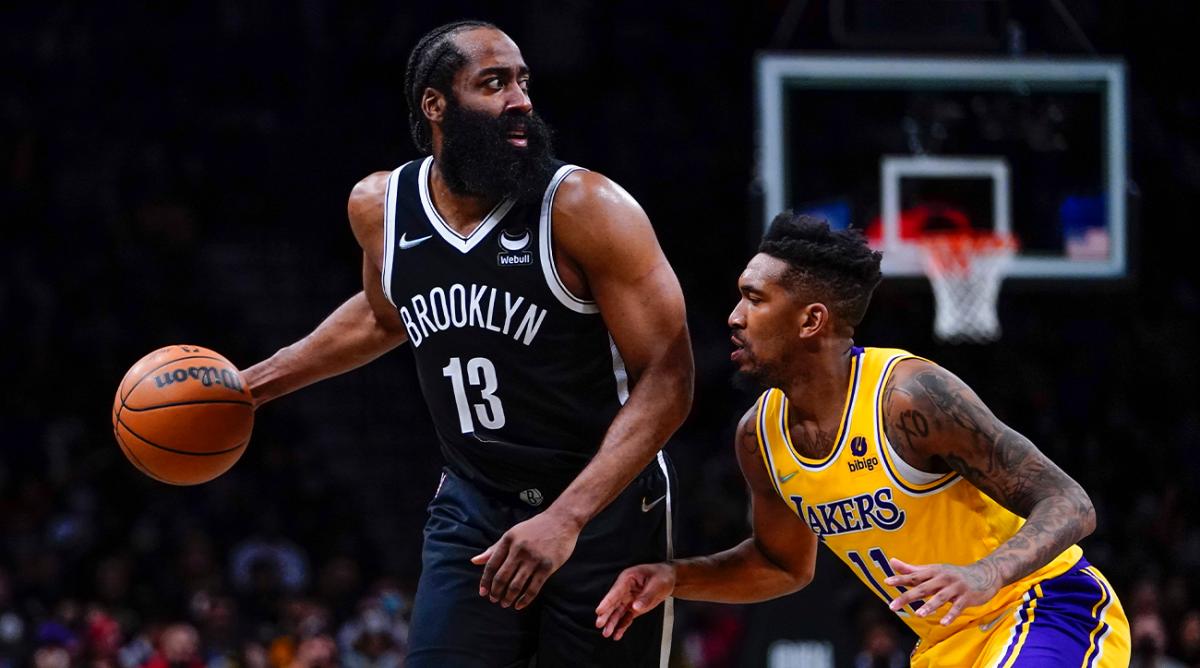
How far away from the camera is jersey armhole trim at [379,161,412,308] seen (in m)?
3.84

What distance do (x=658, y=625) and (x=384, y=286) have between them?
105cm

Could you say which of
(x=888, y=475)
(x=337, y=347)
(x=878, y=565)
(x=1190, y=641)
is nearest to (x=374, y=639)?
(x=1190, y=641)

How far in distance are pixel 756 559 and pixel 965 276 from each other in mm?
4108

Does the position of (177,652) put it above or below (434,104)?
below

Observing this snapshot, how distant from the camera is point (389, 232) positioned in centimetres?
385

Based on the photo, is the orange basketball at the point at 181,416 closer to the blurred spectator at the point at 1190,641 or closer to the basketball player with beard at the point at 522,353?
the basketball player with beard at the point at 522,353

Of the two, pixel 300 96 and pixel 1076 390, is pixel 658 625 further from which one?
pixel 300 96

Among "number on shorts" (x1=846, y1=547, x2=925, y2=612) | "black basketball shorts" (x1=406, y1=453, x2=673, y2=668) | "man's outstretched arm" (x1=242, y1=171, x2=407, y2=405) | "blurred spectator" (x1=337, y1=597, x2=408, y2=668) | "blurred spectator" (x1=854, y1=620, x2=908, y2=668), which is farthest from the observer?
"blurred spectator" (x1=854, y1=620, x2=908, y2=668)

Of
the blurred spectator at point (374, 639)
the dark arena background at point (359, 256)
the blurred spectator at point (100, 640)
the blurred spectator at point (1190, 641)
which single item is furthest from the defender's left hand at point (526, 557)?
the blurred spectator at point (1190, 641)

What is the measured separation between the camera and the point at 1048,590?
3641 millimetres

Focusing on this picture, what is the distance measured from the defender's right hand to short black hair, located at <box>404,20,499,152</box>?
1.17 metres

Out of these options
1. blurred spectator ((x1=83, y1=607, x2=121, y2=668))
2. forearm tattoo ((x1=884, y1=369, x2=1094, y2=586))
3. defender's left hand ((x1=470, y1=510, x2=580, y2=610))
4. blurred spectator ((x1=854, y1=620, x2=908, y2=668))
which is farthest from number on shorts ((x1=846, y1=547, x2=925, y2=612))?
blurred spectator ((x1=83, y1=607, x2=121, y2=668))

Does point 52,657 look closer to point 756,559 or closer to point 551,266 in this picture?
point 756,559

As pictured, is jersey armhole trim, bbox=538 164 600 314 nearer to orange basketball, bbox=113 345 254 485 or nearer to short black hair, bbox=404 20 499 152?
short black hair, bbox=404 20 499 152
